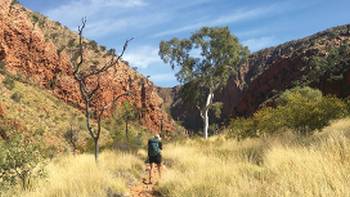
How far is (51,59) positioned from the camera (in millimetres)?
72438

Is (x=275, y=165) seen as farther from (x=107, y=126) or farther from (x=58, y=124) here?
(x=107, y=126)

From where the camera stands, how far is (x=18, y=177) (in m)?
13.1

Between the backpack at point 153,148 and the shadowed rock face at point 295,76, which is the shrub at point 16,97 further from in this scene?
the backpack at point 153,148

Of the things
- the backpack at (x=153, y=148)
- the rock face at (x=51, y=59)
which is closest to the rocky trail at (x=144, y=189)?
the backpack at (x=153, y=148)

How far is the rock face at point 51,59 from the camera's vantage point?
212 ft

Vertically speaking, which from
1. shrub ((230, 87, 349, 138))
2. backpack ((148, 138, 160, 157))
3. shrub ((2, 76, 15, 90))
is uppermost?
shrub ((2, 76, 15, 90))

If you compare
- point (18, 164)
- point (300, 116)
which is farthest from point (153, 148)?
point (300, 116)

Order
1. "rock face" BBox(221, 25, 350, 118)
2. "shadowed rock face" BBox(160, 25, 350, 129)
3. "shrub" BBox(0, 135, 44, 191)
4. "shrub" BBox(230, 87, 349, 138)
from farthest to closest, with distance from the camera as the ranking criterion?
"rock face" BBox(221, 25, 350, 118)
"shadowed rock face" BBox(160, 25, 350, 129)
"shrub" BBox(230, 87, 349, 138)
"shrub" BBox(0, 135, 44, 191)

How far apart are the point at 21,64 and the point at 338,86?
46.4 meters

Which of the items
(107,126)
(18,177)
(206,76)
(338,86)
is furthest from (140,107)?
(18,177)

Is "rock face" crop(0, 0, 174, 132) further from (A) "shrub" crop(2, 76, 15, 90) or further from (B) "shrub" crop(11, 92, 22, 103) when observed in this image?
(B) "shrub" crop(11, 92, 22, 103)

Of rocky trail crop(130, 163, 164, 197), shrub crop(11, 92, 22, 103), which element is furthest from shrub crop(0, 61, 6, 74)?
rocky trail crop(130, 163, 164, 197)

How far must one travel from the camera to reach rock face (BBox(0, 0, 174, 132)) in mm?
64750

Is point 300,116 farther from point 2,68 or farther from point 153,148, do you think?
point 2,68
